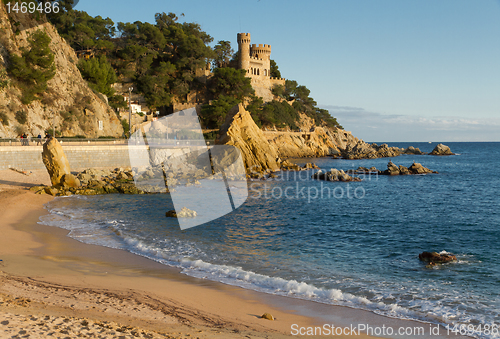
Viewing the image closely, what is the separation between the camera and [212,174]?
39.6 meters

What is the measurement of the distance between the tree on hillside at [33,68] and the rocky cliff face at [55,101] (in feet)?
2.68

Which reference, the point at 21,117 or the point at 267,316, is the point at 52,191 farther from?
the point at 267,316

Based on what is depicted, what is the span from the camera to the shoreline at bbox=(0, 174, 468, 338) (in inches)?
263

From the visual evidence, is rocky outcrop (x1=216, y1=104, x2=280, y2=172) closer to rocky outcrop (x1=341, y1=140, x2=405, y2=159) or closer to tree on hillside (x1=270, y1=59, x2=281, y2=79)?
rocky outcrop (x1=341, y1=140, x2=405, y2=159)

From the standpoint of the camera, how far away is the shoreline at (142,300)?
6.68 meters

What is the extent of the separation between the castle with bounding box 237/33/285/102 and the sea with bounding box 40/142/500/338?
6241 cm

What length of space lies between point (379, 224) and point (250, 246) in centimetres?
891

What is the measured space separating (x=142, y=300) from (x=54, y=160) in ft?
69.4

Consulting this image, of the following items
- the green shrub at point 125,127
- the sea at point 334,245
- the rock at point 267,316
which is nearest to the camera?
the rock at point 267,316

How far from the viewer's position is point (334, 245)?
14805 mm

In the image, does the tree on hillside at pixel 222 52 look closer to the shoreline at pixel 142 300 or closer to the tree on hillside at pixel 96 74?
the tree on hillside at pixel 96 74

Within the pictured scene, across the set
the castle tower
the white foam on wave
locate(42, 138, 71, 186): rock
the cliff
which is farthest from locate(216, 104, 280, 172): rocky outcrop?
the castle tower

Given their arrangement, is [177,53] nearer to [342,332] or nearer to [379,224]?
[379,224]

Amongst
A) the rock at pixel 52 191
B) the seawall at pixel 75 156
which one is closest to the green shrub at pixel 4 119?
the seawall at pixel 75 156
